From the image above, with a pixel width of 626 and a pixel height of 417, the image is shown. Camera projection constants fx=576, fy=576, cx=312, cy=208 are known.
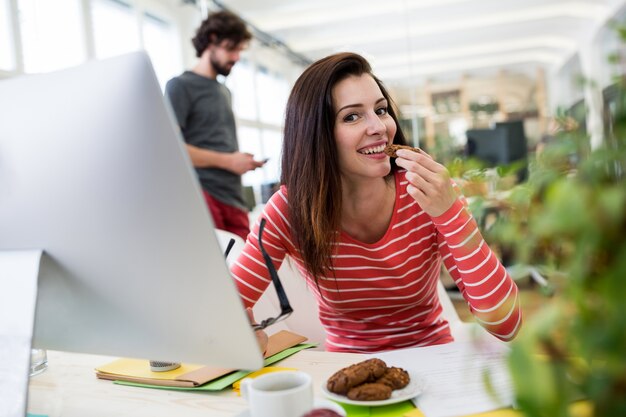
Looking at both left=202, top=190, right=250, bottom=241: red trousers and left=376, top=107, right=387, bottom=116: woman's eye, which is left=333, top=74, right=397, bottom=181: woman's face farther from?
left=202, top=190, right=250, bottom=241: red trousers

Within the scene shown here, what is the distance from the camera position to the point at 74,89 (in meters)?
0.58

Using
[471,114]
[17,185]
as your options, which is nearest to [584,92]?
[17,185]

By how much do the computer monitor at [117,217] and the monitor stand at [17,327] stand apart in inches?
1.0

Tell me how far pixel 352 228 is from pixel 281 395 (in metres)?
0.75

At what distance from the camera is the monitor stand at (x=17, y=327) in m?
0.63

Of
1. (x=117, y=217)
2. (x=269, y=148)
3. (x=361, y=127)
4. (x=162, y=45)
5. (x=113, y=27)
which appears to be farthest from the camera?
(x=269, y=148)

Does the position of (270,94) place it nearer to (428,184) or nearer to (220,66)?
(220,66)

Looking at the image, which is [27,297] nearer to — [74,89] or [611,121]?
[74,89]

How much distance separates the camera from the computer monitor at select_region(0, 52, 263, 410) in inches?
20.8

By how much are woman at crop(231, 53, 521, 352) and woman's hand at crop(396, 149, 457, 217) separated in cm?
2

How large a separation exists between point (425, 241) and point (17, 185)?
84cm

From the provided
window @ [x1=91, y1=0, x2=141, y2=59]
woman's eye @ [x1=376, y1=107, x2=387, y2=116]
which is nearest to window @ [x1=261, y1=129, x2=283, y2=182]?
window @ [x1=91, y1=0, x2=141, y2=59]

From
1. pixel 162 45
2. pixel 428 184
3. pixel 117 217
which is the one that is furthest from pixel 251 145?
pixel 117 217

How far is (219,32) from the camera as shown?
270cm
